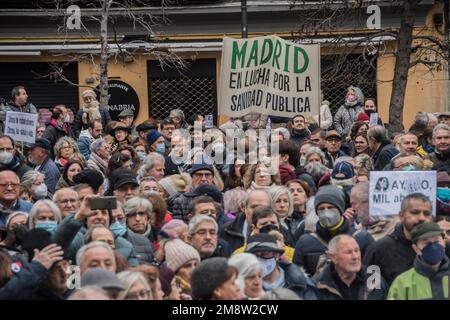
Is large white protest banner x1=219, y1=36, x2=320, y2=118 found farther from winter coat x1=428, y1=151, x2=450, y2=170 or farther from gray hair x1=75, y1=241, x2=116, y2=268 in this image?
gray hair x1=75, y1=241, x2=116, y2=268

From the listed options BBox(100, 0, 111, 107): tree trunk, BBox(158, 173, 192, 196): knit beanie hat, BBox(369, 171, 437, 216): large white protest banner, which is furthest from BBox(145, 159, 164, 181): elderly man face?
BBox(100, 0, 111, 107): tree trunk

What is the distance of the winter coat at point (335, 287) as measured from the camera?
9328mm

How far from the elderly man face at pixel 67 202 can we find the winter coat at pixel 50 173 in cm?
346

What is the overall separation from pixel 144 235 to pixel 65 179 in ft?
10.3

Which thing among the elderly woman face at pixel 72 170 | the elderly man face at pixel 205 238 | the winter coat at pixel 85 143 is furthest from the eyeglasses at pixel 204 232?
the winter coat at pixel 85 143

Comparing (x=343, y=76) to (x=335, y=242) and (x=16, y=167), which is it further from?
(x=335, y=242)

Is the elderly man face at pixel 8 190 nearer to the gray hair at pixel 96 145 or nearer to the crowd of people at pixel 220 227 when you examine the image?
the crowd of people at pixel 220 227

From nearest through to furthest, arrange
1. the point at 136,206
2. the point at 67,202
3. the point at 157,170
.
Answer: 1. the point at 136,206
2. the point at 67,202
3. the point at 157,170

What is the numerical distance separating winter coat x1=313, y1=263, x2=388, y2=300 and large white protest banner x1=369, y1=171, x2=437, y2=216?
145 centimetres

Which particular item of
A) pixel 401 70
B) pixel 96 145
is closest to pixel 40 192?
pixel 96 145

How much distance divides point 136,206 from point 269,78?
521 cm

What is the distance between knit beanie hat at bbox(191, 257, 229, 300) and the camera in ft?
26.2

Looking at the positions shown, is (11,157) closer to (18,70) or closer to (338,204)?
(338,204)

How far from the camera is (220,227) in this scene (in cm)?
1123
